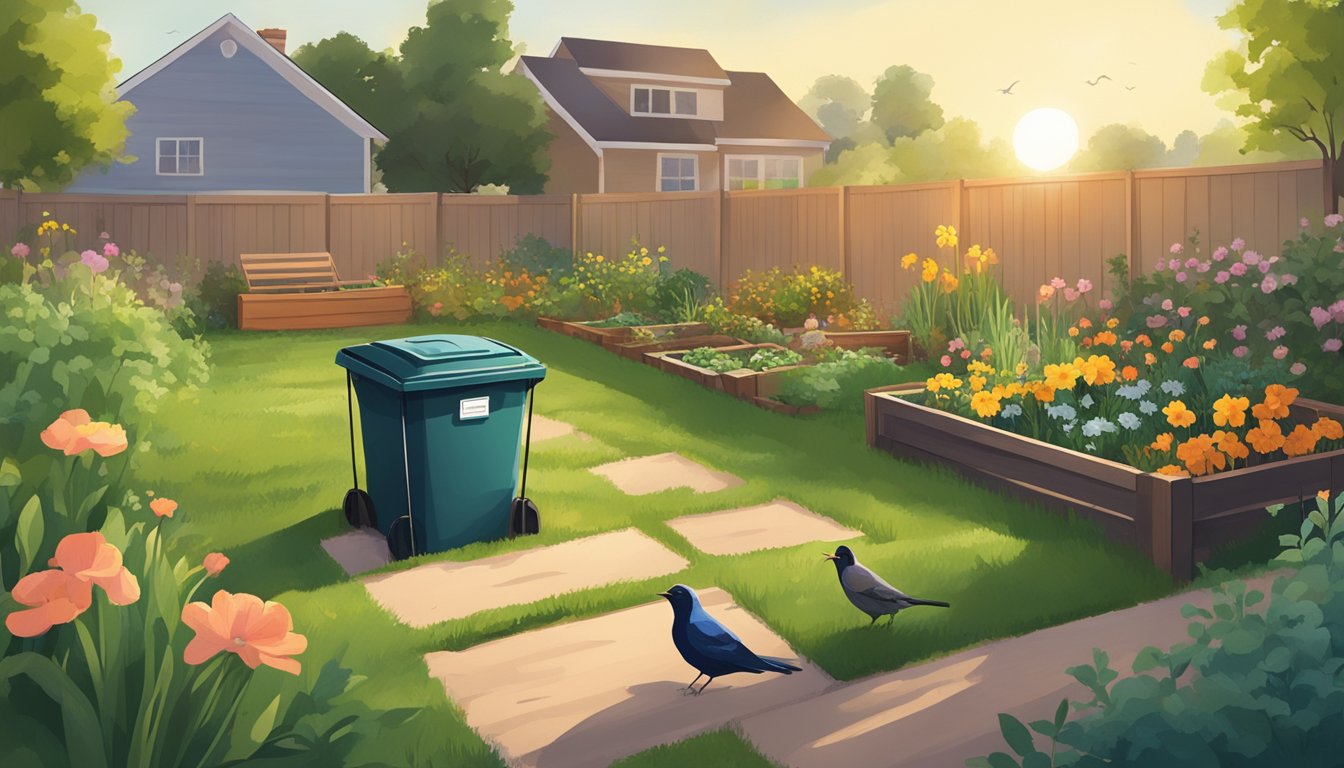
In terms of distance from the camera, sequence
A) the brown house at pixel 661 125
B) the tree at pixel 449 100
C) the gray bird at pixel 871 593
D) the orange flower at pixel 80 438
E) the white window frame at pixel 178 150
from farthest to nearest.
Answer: the brown house at pixel 661 125 → the tree at pixel 449 100 → the white window frame at pixel 178 150 → the gray bird at pixel 871 593 → the orange flower at pixel 80 438

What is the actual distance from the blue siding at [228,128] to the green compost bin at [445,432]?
74.5 ft

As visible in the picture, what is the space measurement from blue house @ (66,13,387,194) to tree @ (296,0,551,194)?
6.00 metres

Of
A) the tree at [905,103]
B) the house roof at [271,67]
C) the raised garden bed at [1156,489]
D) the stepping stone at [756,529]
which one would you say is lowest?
the stepping stone at [756,529]

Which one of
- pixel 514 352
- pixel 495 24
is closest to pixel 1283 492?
pixel 514 352

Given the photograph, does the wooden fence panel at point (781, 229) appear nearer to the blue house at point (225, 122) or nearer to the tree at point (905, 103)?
the blue house at point (225, 122)

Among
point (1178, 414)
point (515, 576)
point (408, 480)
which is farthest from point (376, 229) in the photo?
point (1178, 414)

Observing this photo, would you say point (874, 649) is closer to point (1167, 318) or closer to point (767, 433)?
point (767, 433)

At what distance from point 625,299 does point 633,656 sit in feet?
35.4

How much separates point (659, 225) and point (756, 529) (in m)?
10.8

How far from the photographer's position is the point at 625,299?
595 inches

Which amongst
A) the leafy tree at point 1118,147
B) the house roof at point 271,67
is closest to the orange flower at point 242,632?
the house roof at point 271,67

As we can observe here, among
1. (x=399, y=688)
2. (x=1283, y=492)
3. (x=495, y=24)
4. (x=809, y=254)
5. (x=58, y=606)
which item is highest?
(x=495, y=24)

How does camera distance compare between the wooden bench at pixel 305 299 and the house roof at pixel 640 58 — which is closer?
the wooden bench at pixel 305 299

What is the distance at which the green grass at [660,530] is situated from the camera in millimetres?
4648
